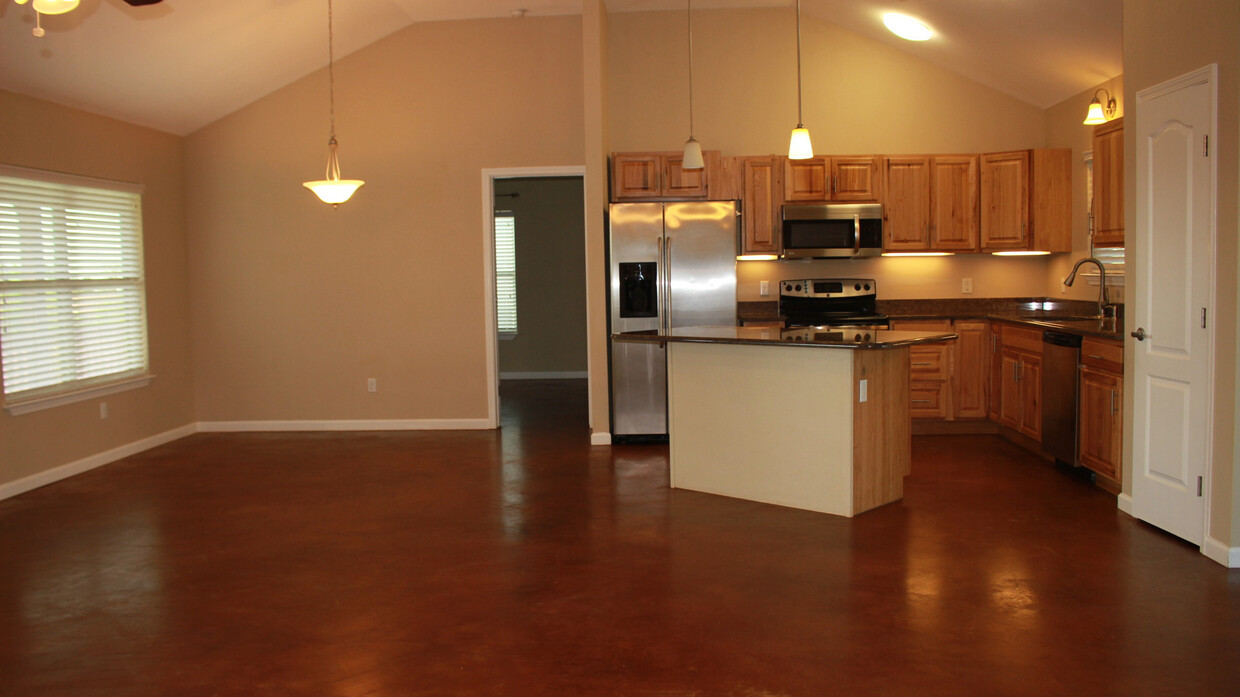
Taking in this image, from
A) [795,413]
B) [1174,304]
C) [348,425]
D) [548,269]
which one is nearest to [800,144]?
[795,413]

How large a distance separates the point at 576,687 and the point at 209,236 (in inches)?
245

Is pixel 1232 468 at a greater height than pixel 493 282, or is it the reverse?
pixel 493 282

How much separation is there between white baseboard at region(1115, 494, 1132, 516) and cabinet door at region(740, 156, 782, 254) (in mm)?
3138

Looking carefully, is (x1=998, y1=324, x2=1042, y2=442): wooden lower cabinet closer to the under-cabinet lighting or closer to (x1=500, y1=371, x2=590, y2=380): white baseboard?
the under-cabinet lighting

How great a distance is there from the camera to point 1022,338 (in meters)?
6.11

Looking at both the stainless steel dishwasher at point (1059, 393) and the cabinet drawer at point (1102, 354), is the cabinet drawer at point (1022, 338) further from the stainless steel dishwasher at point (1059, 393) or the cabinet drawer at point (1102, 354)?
the cabinet drawer at point (1102, 354)

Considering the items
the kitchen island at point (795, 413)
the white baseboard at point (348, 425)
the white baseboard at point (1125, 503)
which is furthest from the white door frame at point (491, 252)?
the white baseboard at point (1125, 503)

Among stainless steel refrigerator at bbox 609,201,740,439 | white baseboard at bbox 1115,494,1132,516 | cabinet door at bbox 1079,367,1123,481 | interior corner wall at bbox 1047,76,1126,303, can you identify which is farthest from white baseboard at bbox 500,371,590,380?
white baseboard at bbox 1115,494,1132,516

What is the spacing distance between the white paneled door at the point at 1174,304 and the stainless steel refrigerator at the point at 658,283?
2877 millimetres

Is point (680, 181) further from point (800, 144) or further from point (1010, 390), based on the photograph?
point (1010, 390)

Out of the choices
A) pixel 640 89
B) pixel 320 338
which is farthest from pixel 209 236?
pixel 640 89

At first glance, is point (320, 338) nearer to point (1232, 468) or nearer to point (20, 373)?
point (20, 373)

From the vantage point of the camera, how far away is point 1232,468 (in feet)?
12.2

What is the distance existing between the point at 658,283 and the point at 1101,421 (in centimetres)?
307
